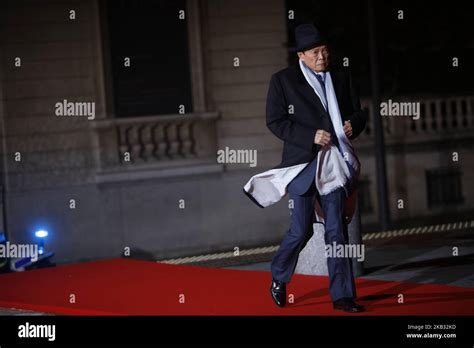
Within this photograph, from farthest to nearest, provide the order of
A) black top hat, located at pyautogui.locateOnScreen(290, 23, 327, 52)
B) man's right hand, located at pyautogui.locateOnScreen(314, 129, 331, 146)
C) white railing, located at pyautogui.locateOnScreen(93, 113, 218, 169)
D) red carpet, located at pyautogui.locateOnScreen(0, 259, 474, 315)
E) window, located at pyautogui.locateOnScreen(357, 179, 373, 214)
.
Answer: window, located at pyautogui.locateOnScreen(357, 179, 373, 214), white railing, located at pyautogui.locateOnScreen(93, 113, 218, 169), red carpet, located at pyautogui.locateOnScreen(0, 259, 474, 315), black top hat, located at pyautogui.locateOnScreen(290, 23, 327, 52), man's right hand, located at pyautogui.locateOnScreen(314, 129, 331, 146)

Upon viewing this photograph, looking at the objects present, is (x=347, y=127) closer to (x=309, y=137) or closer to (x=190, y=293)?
(x=309, y=137)

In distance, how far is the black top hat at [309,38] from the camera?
Result: 26.1 ft

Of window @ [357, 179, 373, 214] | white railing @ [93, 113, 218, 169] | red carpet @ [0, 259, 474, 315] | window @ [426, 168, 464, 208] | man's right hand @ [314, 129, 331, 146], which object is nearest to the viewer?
man's right hand @ [314, 129, 331, 146]

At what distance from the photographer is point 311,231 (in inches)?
323

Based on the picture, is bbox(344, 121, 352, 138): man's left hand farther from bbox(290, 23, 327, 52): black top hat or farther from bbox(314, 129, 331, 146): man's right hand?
bbox(290, 23, 327, 52): black top hat

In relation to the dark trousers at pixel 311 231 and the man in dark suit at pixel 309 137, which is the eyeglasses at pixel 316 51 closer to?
the man in dark suit at pixel 309 137

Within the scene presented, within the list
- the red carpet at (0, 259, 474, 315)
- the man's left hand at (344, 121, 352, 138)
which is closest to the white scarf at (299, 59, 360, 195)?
the man's left hand at (344, 121, 352, 138)

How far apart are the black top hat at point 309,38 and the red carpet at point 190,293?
1942 millimetres

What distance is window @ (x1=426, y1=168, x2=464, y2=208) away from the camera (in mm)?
16812

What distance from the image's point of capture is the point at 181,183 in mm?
14867

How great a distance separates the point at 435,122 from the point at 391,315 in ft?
31.9

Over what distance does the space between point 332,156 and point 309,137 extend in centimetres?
24

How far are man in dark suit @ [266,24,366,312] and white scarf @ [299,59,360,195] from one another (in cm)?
4
